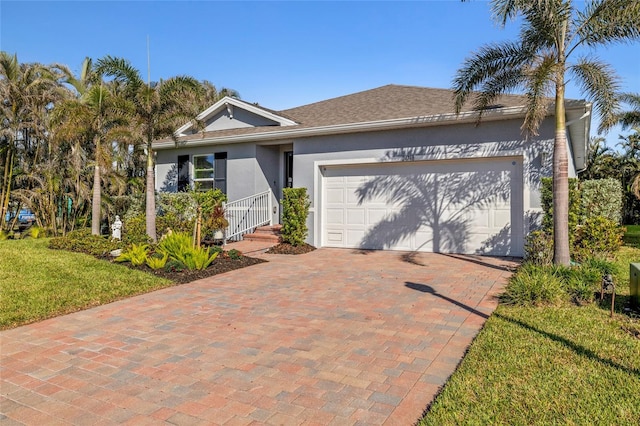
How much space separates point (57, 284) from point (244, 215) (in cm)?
671

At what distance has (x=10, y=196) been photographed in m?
13.7

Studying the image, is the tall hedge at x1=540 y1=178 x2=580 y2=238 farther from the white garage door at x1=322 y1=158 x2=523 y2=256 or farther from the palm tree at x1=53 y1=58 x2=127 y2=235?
the palm tree at x1=53 y1=58 x2=127 y2=235

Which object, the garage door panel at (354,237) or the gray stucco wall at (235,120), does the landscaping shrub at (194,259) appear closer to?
the garage door panel at (354,237)

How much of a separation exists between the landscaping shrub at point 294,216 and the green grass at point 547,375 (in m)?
6.97

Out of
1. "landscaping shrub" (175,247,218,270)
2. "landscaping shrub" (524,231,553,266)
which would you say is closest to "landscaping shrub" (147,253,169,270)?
"landscaping shrub" (175,247,218,270)

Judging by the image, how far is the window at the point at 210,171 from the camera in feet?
46.0

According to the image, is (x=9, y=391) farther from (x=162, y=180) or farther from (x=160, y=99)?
(x=162, y=180)

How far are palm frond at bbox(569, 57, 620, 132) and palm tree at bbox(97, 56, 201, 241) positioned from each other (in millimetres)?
8525

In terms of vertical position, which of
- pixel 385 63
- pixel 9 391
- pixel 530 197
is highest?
pixel 385 63

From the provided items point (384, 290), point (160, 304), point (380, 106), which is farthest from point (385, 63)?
point (160, 304)

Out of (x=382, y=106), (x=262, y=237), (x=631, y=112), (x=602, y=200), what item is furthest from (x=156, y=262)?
(x=631, y=112)

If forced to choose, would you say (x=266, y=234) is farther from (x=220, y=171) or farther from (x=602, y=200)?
(x=602, y=200)

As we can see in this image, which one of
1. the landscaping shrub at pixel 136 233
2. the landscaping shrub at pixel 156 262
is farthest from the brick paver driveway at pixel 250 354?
the landscaping shrub at pixel 136 233

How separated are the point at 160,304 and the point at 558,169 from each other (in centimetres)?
709
